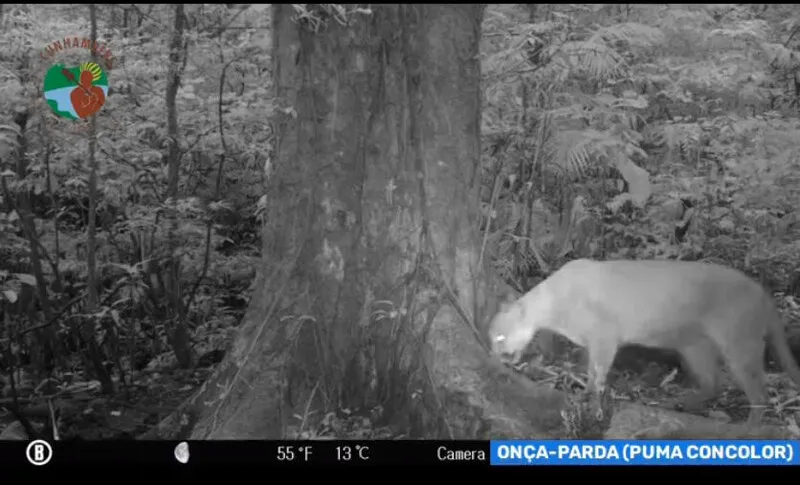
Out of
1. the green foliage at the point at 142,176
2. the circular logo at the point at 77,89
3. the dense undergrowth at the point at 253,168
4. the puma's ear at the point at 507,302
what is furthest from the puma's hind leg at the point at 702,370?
the circular logo at the point at 77,89

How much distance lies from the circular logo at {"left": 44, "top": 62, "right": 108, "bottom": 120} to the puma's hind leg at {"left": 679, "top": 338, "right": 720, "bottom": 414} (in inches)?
120

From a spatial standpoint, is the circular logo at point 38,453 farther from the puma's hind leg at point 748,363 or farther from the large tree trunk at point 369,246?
the puma's hind leg at point 748,363

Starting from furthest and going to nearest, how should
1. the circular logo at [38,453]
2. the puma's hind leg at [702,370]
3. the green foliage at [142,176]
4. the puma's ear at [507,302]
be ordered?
the green foliage at [142,176] → the puma's ear at [507,302] → the puma's hind leg at [702,370] → the circular logo at [38,453]

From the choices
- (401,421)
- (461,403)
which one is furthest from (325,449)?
(461,403)

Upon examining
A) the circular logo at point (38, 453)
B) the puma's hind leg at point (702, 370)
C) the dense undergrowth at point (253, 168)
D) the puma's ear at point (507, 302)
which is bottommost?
the circular logo at point (38, 453)

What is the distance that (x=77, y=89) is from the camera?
3652 millimetres

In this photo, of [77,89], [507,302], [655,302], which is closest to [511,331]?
[507,302]

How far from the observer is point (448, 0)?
349 centimetres

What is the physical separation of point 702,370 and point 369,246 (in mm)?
1659

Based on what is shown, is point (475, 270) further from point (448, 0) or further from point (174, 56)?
point (174, 56)

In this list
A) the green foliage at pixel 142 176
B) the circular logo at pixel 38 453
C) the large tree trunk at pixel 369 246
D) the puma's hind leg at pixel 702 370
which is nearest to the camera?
the circular logo at pixel 38 453

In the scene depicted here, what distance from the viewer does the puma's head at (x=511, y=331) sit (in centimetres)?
369

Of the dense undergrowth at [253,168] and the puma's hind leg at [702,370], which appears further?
the dense undergrowth at [253,168]

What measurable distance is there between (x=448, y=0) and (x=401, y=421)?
187cm
